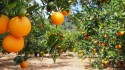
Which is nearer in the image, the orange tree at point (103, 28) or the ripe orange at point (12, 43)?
the ripe orange at point (12, 43)

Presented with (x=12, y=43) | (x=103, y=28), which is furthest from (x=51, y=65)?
(x=12, y=43)

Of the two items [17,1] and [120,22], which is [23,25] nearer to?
[17,1]

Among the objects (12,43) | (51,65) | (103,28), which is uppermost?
(103,28)

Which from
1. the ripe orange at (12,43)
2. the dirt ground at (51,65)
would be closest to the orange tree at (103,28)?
the dirt ground at (51,65)

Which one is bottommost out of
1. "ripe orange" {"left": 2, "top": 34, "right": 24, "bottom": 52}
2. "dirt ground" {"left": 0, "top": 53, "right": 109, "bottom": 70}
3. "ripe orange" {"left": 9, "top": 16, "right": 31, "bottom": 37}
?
"dirt ground" {"left": 0, "top": 53, "right": 109, "bottom": 70}

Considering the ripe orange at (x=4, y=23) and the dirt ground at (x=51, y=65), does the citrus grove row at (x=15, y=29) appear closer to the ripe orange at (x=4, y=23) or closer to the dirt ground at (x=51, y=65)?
the ripe orange at (x=4, y=23)

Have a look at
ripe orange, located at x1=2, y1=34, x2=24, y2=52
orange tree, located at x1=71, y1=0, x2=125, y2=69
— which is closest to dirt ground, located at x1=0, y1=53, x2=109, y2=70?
orange tree, located at x1=71, y1=0, x2=125, y2=69

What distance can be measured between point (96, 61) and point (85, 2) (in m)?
1.48

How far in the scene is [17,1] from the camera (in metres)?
1.00

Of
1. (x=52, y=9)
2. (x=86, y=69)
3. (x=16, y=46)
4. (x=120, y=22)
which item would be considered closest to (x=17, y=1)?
(x=16, y=46)

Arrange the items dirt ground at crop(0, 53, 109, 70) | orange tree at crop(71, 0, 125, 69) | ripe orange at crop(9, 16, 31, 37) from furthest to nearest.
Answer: dirt ground at crop(0, 53, 109, 70), orange tree at crop(71, 0, 125, 69), ripe orange at crop(9, 16, 31, 37)

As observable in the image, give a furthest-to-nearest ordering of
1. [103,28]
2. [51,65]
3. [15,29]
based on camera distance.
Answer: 1. [51,65]
2. [103,28]
3. [15,29]

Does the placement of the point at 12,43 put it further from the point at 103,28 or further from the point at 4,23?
the point at 103,28

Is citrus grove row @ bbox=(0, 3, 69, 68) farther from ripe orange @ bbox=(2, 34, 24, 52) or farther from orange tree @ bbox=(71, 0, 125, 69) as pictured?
orange tree @ bbox=(71, 0, 125, 69)
